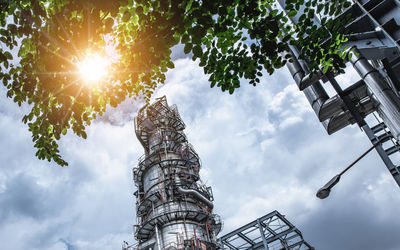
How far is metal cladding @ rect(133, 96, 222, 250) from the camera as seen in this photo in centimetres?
2498

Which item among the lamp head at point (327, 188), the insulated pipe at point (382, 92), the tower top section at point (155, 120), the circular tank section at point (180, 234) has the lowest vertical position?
the lamp head at point (327, 188)

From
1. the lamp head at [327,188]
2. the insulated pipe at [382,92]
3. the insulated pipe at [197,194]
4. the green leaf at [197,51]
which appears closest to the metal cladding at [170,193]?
the insulated pipe at [197,194]

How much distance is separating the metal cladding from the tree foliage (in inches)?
789

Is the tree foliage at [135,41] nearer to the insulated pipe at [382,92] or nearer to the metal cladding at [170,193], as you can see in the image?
the insulated pipe at [382,92]

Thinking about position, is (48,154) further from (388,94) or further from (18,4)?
(388,94)

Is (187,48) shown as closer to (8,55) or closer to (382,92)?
(8,55)

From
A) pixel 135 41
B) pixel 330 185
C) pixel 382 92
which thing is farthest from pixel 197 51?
pixel 382 92

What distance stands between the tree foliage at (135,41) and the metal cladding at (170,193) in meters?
20.0

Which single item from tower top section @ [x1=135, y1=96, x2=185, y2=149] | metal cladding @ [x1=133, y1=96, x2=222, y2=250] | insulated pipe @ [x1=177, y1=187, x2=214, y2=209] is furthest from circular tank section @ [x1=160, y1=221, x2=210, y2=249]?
tower top section @ [x1=135, y1=96, x2=185, y2=149]

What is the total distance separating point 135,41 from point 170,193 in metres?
22.8

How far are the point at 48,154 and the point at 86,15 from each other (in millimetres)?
3500

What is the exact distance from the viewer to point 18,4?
5.36m

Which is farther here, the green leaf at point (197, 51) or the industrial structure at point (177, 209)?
the industrial structure at point (177, 209)

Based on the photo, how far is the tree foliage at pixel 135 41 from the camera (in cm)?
528
